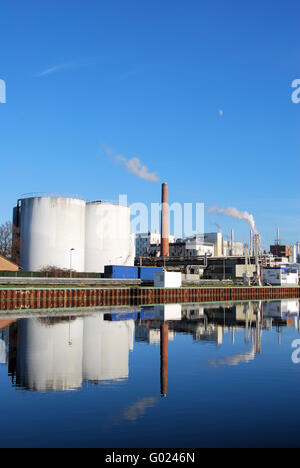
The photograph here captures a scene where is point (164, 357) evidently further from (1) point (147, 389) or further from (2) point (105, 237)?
(2) point (105, 237)

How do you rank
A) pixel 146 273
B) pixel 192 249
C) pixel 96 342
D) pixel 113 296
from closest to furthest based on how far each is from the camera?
pixel 96 342, pixel 113 296, pixel 146 273, pixel 192 249

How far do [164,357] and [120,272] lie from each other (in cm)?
6517

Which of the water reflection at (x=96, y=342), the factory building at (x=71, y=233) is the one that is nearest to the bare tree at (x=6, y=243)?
the factory building at (x=71, y=233)

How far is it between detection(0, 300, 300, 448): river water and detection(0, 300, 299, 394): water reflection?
0.25 feet

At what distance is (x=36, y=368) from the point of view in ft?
74.4

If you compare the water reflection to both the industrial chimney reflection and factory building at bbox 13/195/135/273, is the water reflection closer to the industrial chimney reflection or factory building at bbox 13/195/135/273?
the industrial chimney reflection

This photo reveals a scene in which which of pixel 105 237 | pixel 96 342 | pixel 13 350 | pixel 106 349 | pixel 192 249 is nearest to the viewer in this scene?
pixel 13 350

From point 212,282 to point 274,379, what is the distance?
288 feet

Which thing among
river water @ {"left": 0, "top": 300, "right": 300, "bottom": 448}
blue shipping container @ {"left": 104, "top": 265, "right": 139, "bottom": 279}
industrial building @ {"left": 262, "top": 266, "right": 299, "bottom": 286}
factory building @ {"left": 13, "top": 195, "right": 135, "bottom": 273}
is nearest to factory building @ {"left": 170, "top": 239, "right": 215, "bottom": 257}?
industrial building @ {"left": 262, "top": 266, "right": 299, "bottom": 286}

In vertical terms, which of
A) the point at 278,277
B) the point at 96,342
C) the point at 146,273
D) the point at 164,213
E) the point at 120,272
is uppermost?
the point at 164,213

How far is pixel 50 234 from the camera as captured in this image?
94.2 metres

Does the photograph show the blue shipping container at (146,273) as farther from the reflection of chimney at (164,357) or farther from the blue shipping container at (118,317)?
the reflection of chimney at (164,357)

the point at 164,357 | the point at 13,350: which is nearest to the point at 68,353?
the point at 13,350
